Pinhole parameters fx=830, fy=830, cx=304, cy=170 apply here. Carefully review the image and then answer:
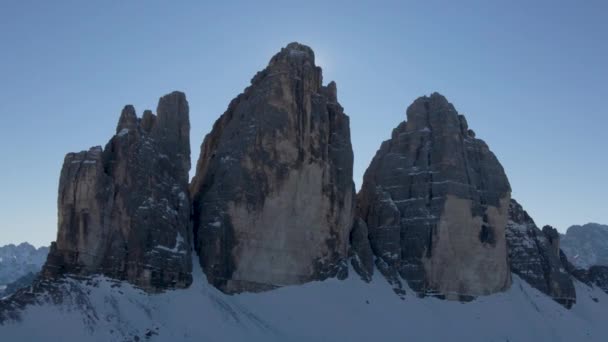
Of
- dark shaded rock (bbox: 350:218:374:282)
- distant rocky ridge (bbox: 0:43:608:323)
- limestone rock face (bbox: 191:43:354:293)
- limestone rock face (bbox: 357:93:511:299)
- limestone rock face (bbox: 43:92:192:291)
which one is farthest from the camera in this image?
limestone rock face (bbox: 357:93:511:299)

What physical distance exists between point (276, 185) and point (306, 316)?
11.9 m

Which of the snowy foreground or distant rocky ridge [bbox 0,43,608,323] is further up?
distant rocky ridge [bbox 0,43,608,323]

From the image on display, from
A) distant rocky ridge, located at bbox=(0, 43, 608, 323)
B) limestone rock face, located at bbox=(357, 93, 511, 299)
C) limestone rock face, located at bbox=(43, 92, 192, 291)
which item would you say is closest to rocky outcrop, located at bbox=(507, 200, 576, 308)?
distant rocky ridge, located at bbox=(0, 43, 608, 323)

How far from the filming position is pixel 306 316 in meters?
71.6

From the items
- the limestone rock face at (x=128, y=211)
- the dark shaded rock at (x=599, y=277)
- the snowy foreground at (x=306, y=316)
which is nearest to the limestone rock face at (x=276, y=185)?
the snowy foreground at (x=306, y=316)

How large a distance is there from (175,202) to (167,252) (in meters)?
5.02

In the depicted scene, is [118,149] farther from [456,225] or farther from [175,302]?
[456,225]

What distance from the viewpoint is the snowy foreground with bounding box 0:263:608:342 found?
57.8 m

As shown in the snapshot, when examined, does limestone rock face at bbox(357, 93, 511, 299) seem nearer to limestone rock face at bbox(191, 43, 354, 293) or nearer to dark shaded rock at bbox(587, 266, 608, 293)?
limestone rock face at bbox(191, 43, 354, 293)

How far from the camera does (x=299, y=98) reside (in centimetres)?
7844

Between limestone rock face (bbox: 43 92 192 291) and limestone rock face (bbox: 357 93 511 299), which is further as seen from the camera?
limestone rock face (bbox: 357 93 511 299)

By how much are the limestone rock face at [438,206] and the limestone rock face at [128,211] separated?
84.0 feet

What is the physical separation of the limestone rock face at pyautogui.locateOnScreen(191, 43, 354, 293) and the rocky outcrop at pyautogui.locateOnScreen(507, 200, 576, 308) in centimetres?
2617

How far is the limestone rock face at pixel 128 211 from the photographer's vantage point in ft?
206
